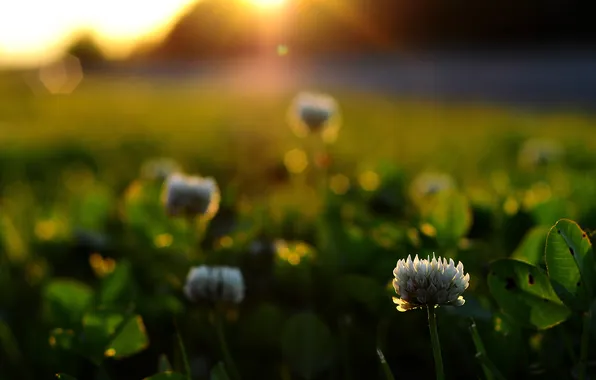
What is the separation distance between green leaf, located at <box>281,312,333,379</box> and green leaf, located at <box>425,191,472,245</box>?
0.36 meters

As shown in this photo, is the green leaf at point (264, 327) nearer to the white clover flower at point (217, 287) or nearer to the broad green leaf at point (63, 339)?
the white clover flower at point (217, 287)

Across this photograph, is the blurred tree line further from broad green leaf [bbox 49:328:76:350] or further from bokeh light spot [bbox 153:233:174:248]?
broad green leaf [bbox 49:328:76:350]

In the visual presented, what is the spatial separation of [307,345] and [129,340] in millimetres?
288

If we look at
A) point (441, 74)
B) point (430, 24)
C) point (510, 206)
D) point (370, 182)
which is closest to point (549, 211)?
point (510, 206)

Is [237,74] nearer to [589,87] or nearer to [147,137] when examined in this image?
[589,87]

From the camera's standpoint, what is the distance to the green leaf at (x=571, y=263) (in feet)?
3.41

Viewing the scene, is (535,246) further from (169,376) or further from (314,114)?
(314,114)

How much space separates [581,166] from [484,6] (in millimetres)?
23885

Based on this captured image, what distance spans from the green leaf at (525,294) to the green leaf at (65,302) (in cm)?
76

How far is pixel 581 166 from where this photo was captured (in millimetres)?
3221

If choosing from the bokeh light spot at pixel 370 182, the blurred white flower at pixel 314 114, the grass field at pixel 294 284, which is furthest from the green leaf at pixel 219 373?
the blurred white flower at pixel 314 114

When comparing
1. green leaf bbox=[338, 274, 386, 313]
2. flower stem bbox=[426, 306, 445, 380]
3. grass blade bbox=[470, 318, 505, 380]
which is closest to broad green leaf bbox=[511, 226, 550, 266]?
green leaf bbox=[338, 274, 386, 313]

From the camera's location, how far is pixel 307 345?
125 cm

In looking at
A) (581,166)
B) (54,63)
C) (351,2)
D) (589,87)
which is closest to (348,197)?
(581,166)
